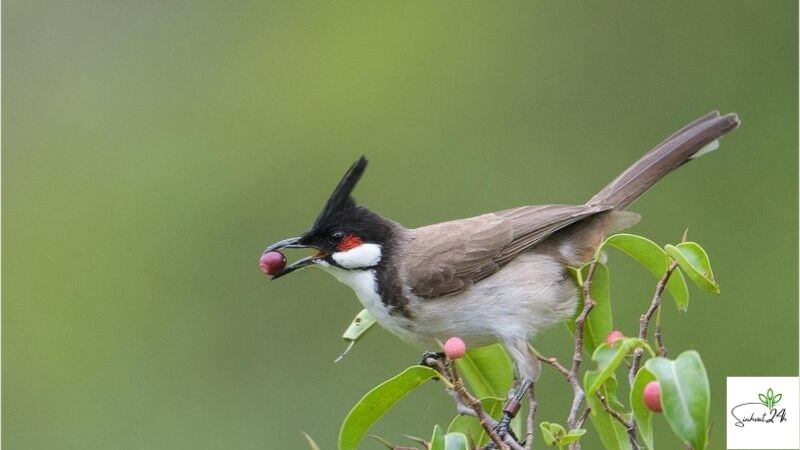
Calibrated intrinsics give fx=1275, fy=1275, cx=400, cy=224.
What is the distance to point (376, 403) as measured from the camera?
2594 mm

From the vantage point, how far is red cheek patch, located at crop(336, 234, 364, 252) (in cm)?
354

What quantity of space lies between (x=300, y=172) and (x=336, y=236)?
3071mm

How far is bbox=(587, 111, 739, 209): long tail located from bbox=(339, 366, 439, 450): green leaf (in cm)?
122

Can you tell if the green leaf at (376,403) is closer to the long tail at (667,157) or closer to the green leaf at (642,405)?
the green leaf at (642,405)

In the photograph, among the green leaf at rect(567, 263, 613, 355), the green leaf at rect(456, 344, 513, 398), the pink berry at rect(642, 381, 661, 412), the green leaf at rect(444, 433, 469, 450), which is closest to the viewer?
the pink berry at rect(642, 381, 661, 412)

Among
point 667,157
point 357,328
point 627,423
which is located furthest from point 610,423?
point 667,157

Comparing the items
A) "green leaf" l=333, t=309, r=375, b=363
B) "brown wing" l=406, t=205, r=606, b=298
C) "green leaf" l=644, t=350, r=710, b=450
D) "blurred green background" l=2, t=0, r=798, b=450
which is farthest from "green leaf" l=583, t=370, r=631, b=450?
"blurred green background" l=2, t=0, r=798, b=450

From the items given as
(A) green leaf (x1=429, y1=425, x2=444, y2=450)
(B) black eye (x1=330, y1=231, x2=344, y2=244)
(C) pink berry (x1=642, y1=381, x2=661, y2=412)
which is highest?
(B) black eye (x1=330, y1=231, x2=344, y2=244)

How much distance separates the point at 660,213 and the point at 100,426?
2.78 m

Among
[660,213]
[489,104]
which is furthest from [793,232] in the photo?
[489,104]

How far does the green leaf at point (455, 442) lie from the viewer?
239cm

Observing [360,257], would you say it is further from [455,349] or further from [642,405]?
[642,405]

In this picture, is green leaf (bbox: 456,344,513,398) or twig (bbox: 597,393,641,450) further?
green leaf (bbox: 456,344,513,398)

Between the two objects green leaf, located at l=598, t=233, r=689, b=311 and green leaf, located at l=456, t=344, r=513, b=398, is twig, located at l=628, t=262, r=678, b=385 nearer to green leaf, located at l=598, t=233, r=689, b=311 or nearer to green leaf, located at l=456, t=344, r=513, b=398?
green leaf, located at l=598, t=233, r=689, b=311
